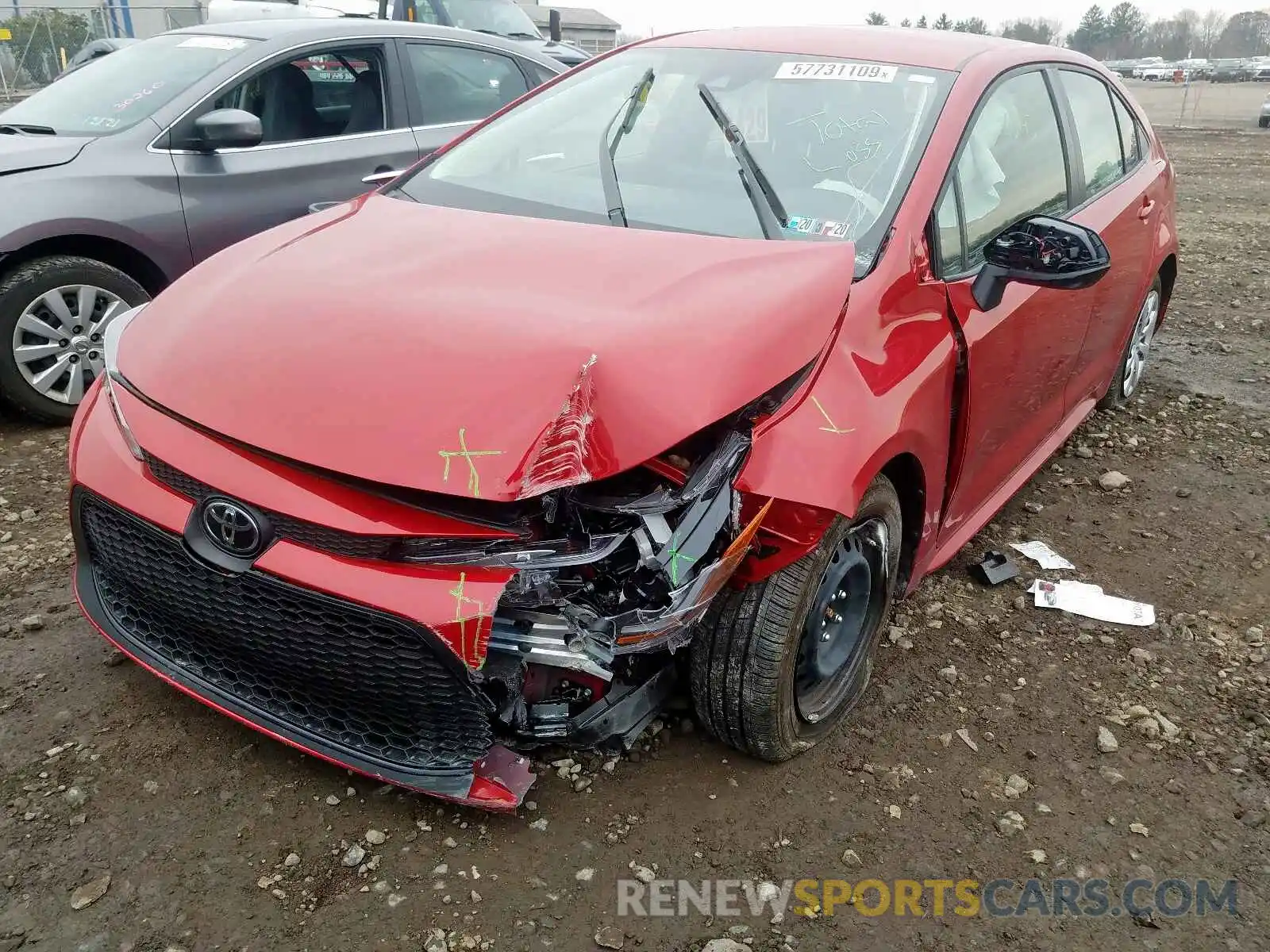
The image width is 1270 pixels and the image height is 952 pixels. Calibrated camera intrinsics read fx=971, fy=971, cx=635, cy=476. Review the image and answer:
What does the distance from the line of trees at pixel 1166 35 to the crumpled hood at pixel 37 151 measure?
71675 millimetres

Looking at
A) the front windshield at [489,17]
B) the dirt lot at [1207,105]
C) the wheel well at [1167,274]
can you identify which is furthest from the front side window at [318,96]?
the dirt lot at [1207,105]

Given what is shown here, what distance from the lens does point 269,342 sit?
6.98ft

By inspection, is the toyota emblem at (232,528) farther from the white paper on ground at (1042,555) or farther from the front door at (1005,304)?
the white paper on ground at (1042,555)

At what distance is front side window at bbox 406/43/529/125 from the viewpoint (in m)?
5.18

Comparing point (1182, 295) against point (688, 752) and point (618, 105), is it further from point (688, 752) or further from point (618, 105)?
point (688, 752)

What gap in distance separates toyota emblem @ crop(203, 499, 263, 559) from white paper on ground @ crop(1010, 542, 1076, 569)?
2.77 metres

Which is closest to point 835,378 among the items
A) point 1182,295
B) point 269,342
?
point 269,342

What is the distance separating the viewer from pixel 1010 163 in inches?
117

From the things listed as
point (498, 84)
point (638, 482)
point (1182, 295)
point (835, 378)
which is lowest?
point (1182, 295)

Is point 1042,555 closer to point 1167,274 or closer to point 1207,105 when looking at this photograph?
point 1167,274

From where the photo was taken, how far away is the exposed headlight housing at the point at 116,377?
2.16m

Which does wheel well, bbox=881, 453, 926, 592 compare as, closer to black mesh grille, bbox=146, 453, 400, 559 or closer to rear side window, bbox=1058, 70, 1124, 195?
black mesh grille, bbox=146, 453, 400, 559

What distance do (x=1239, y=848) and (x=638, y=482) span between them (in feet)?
5.56

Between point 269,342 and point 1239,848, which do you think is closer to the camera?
point 269,342
